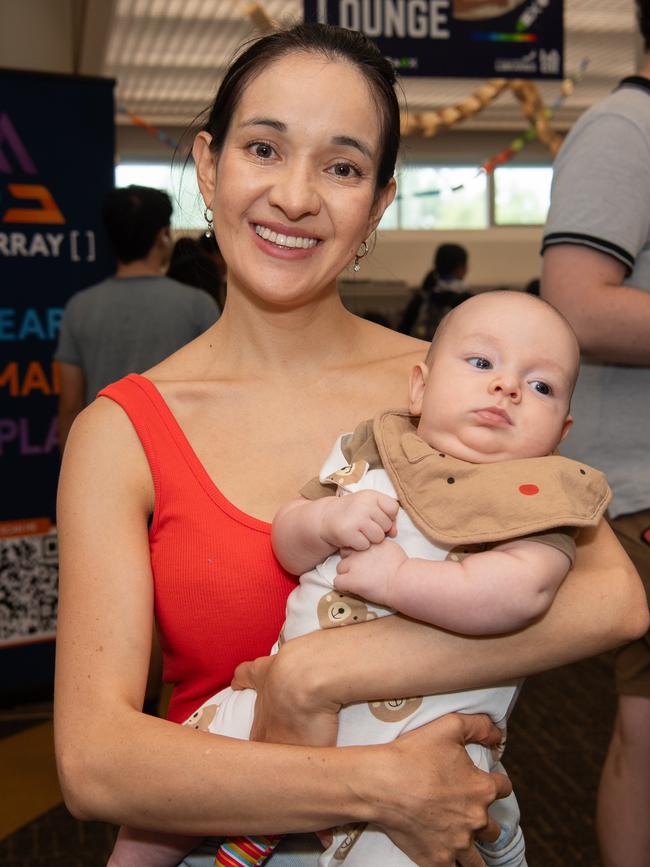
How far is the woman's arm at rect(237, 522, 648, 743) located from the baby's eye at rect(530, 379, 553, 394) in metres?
0.25

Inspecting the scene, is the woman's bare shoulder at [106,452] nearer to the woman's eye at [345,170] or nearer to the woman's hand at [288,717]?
the woman's hand at [288,717]

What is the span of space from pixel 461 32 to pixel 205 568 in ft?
13.1

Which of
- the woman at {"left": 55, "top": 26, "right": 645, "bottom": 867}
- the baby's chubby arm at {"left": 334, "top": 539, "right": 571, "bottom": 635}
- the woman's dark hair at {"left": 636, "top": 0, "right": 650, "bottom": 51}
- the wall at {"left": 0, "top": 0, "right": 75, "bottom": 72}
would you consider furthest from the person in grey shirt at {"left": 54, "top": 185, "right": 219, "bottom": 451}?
the baby's chubby arm at {"left": 334, "top": 539, "right": 571, "bottom": 635}

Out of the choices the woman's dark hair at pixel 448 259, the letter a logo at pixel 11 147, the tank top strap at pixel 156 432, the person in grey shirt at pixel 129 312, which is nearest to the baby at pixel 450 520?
the tank top strap at pixel 156 432

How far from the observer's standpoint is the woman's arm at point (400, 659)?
127cm

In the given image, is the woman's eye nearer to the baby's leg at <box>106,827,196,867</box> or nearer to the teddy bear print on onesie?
the teddy bear print on onesie

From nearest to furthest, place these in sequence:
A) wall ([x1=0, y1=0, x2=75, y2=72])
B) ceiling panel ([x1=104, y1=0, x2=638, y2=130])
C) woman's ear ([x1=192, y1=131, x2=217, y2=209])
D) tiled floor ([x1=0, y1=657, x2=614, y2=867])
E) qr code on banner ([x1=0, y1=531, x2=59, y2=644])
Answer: woman's ear ([x1=192, y1=131, x2=217, y2=209])
tiled floor ([x1=0, y1=657, x2=614, y2=867])
qr code on banner ([x1=0, y1=531, x2=59, y2=644])
wall ([x1=0, y1=0, x2=75, y2=72])
ceiling panel ([x1=104, y1=0, x2=638, y2=130])

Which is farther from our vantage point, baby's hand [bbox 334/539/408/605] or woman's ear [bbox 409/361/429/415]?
woman's ear [bbox 409/361/429/415]

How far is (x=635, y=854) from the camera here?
209 cm

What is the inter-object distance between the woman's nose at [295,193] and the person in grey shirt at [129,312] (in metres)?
2.12

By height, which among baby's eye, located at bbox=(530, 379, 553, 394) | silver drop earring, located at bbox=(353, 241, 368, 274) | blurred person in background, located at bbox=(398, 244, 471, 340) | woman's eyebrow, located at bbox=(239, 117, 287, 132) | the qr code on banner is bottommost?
the qr code on banner

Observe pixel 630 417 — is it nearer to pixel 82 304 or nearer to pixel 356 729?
pixel 356 729

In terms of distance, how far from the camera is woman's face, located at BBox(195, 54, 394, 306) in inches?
58.9

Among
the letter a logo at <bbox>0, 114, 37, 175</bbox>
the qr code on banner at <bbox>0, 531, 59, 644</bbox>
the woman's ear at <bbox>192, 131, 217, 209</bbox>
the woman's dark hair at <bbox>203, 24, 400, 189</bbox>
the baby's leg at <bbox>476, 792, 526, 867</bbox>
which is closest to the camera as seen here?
the baby's leg at <bbox>476, 792, 526, 867</bbox>
